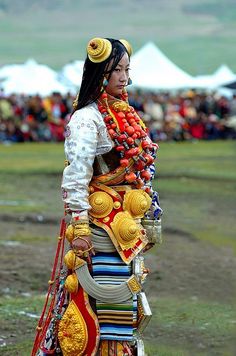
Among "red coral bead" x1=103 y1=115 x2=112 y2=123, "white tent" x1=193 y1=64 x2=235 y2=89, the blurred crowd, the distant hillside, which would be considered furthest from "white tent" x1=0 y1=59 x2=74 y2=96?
"red coral bead" x1=103 y1=115 x2=112 y2=123

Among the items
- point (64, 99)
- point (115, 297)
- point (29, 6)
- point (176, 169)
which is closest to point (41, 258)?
point (115, 297)

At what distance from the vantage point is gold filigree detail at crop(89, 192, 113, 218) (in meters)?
6.55

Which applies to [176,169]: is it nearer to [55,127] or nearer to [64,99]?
[55,127]

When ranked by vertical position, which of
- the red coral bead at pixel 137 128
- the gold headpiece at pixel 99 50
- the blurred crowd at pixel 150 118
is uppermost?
the blurred crowd at pixel 150 118

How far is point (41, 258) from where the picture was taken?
12203mm

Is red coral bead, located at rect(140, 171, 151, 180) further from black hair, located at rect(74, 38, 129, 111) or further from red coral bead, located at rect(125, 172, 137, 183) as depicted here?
black hair, located at rect(74, 38, 129, 111)

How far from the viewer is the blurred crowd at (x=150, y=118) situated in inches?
1416

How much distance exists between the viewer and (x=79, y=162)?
6438mm

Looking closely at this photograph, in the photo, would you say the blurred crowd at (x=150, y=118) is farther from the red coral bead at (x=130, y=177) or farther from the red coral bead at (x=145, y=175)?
the red coral bead at (x=130, y=177)

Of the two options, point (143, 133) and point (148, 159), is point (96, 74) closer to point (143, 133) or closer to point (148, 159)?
point (143, 133)

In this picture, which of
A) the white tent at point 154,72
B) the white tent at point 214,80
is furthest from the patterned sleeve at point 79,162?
the white tent at point 214,80

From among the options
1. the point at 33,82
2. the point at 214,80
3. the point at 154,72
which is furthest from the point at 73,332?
the point at 214,80

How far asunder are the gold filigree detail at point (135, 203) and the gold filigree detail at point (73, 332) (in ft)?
2.11

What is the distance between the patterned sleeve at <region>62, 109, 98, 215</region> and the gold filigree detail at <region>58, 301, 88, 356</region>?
61 cm
